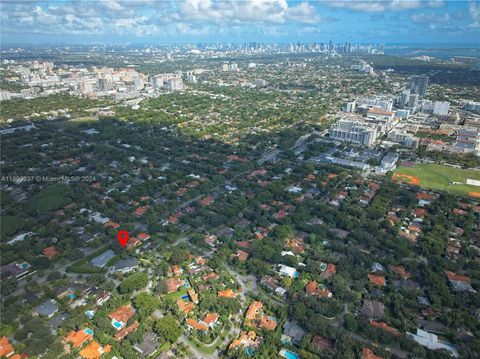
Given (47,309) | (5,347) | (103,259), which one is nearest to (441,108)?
(103,259)

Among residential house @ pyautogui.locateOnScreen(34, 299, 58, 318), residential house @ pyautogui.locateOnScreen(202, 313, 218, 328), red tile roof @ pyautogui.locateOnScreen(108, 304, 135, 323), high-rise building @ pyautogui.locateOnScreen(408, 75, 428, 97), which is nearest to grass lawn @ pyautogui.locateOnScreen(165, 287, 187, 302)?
red tile roof @ pyautogui.locateOnScreen(108, 304, 135, 323)

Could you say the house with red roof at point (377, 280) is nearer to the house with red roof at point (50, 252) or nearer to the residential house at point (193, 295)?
the residential house at point (193, 295)

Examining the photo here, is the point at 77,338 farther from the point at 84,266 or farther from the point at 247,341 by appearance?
the point at 247,341

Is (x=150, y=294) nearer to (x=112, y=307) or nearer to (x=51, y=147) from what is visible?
(x=112, y=307)

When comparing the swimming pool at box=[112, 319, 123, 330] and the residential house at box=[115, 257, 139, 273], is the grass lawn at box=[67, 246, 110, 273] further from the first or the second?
the swimming pool at box=[112, 319, 123, 330]

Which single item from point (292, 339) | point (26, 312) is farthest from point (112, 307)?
point (292, 339)

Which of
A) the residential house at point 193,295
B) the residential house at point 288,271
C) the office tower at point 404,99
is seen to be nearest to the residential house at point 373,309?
the residential house at point 288,271
